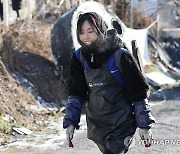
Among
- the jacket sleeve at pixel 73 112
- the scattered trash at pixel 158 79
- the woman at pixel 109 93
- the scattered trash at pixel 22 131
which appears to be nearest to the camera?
the woman at pixel 109 93

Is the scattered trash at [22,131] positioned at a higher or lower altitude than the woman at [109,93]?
lower

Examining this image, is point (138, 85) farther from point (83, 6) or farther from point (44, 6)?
point (44, 6)

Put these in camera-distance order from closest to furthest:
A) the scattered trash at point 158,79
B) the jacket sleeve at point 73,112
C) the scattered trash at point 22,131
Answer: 1. the jacket sleeve at point 73,112
2. the scattered trash at point 22,131
3. the scattered trash at point 158,79

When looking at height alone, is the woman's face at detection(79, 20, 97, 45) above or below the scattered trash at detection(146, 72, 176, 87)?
above

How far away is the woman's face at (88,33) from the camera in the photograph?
2953mm

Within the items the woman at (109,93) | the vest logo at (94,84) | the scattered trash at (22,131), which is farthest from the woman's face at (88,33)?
the scattered trash at (22,131)

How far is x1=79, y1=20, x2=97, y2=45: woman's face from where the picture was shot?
2953 millimetres

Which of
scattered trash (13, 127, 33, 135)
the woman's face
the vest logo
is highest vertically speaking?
the woman's face

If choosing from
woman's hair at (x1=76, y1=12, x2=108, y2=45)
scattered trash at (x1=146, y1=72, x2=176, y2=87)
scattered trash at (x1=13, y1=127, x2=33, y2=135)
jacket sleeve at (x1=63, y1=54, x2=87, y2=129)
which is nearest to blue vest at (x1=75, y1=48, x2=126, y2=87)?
woman's hair at (x1=76, y1=12, x2=108, y2=45)

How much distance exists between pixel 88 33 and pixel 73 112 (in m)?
A: 0.62

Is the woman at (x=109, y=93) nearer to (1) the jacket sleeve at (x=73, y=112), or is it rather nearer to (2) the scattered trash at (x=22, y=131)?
(1) the jacket sleeve at (x=73, y=112)

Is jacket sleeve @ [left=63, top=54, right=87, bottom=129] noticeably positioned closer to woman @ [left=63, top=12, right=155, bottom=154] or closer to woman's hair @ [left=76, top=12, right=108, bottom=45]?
woman @ [left=63, top=12, right=155, bottom=154]

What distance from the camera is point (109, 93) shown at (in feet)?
9.84

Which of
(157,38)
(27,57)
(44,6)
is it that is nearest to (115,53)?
(27,57)
